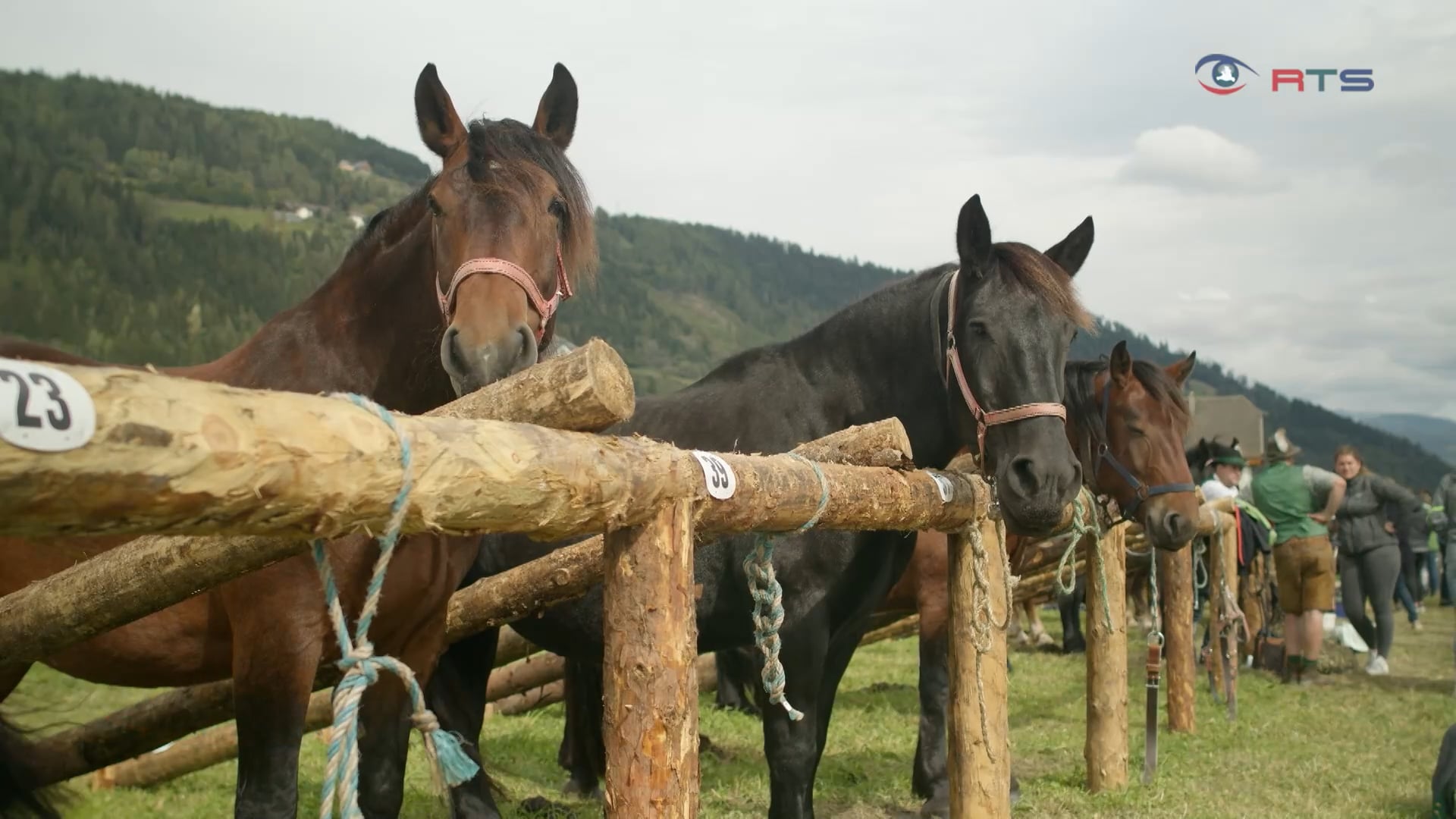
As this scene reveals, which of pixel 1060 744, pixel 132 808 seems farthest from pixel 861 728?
pixel 132 808

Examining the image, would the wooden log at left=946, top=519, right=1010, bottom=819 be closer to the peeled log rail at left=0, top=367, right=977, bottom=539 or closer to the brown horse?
the brown horse

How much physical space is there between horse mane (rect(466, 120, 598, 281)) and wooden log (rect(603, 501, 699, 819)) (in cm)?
164

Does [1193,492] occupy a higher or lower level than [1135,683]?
higher

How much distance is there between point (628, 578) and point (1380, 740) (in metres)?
8.13

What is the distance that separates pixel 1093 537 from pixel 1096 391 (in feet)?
4.10

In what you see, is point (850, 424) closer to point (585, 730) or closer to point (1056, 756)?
point (585, 730)

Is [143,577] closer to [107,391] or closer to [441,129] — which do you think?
[107,391]

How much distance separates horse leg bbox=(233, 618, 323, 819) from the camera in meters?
2.83

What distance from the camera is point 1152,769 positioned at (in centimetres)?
631

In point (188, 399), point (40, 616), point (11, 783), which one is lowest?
point (11, 783)

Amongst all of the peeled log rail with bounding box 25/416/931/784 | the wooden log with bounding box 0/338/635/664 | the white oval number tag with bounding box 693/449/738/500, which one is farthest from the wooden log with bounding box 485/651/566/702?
the white oval number tag with bounding box 693/449/738/500

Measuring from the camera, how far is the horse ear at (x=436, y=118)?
3.77 meters

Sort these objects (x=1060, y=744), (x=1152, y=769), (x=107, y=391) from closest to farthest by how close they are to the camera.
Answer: (x=107, y=391), (x=1152, y=769), (x=1060, y=744)

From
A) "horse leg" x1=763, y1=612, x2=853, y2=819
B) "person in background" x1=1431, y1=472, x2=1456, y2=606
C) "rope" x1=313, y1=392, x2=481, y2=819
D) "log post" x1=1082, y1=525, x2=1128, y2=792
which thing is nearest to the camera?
"rope" x1=313, y1=392, x2=481, y2=819
